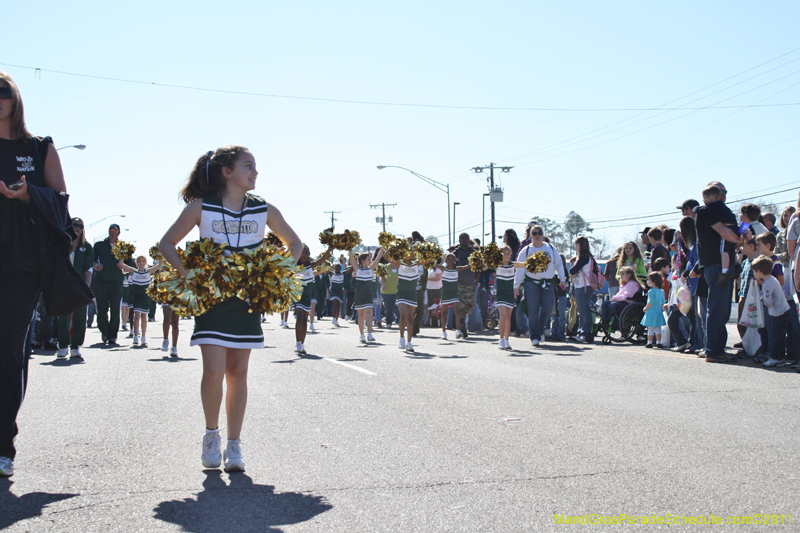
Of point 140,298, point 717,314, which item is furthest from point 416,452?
point 140,298

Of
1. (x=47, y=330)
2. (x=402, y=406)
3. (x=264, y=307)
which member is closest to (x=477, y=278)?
(x=47, y=330)

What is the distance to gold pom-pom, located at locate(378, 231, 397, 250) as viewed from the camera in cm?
1481

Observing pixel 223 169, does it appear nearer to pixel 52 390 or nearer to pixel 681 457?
pixel 681 457

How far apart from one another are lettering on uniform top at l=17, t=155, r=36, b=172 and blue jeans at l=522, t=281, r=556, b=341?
10.6 m

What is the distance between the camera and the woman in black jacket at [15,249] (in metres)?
4.37

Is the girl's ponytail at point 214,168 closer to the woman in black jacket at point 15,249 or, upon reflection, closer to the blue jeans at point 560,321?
the woman in black jacket at point 15,249

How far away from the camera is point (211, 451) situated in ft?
15.2

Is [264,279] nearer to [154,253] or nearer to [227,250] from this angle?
[227,250]

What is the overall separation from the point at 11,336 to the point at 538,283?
10861 mm

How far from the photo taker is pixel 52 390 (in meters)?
8.24

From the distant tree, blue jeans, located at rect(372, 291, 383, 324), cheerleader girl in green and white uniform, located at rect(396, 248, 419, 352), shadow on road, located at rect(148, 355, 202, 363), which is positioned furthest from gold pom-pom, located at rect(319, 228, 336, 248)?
the distant tree

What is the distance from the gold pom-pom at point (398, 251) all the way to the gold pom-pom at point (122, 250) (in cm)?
480

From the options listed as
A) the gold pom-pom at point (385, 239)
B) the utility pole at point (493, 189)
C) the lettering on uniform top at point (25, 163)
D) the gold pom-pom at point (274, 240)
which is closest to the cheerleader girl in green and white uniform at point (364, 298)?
the gold pom-pom at point (385, 239)

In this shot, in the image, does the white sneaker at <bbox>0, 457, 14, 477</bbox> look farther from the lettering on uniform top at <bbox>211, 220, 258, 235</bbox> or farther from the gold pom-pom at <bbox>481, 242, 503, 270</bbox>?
the gold pom-pom at <bbox>481, 242, 503, 270</bbox>
